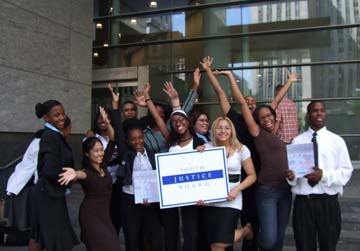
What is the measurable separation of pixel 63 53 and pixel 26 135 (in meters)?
2.28

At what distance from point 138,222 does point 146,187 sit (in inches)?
16.8

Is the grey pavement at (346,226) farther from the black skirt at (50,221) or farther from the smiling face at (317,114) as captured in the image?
the smiling face at (317,114)

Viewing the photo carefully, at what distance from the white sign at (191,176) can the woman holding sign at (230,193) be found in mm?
114

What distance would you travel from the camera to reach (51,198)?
→ 3.89 meters

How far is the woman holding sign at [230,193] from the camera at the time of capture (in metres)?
4.06

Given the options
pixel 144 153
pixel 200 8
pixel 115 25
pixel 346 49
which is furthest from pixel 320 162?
pixel 115 25

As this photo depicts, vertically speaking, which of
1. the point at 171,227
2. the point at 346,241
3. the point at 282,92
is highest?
the point at 282,92

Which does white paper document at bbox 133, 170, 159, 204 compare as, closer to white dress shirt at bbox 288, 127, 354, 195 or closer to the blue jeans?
the blue jeans

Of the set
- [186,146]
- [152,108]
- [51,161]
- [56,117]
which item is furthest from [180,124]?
[51,161]

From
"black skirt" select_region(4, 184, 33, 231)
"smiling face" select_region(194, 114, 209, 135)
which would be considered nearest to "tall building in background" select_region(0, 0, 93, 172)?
"black skirt" select_region(4, 184, 33, 231)

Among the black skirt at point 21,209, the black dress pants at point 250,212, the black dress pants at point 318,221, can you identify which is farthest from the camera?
the black dress pants at point 250,212

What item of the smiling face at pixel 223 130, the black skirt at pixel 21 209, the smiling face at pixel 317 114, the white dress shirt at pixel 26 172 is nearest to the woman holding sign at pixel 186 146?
the smiling face at pixel 223 130

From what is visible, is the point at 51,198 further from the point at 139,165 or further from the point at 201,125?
the point at 201,125

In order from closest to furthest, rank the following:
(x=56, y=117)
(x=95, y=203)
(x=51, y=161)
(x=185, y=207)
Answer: (x=51, y=161)
(x=56, y=117)
(x=95, y=203)
(x=185, y=207)
